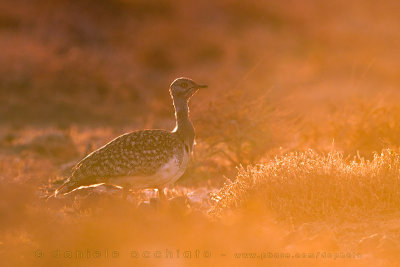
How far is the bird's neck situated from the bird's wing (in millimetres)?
364

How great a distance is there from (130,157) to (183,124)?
3.63 ft

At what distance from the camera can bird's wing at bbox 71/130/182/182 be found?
8.38 meters

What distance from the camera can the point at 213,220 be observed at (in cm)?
797

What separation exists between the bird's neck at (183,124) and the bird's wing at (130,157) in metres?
0.36

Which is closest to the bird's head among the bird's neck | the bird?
the bird's neck

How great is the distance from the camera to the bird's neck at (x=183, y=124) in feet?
29.9

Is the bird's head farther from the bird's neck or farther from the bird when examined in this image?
the bird

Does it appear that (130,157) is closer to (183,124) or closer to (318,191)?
(183,124)

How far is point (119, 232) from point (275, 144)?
6.40 metres

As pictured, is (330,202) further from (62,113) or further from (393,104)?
(62,113)

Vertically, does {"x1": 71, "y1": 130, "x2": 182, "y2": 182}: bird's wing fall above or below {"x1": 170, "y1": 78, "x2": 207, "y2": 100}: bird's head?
below

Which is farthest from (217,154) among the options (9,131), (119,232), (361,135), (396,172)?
(9,131)

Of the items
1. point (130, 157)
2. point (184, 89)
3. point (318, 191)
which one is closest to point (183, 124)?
point (184, 89)

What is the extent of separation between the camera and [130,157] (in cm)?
846
